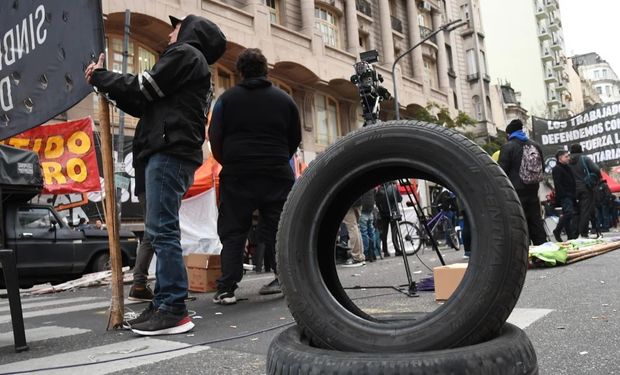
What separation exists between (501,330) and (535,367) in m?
0.13

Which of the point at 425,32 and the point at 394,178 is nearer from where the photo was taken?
the point at 394,178

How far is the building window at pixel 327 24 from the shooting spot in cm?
2422

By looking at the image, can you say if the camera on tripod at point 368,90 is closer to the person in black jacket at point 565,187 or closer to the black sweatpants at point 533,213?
the black sweatpants at point 533,213

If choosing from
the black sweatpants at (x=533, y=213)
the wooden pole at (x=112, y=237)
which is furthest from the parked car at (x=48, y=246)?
the black sweatpants at (x=533, y=213)

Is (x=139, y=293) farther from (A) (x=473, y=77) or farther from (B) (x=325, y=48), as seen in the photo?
(A) (x=473, y=77)

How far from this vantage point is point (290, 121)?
14.5ft

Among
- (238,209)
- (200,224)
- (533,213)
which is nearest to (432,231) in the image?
(533,213)

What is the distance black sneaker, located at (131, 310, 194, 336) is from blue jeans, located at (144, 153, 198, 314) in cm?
5

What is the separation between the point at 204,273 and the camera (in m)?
5.15

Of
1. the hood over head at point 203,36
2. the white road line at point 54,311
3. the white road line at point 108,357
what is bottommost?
the white road line at point 108,357

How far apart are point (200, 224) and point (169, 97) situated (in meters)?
6.30

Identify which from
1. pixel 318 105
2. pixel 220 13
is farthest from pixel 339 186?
pixel 318 105

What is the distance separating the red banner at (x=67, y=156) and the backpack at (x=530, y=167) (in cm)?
814

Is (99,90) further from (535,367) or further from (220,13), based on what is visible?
(220,13)
